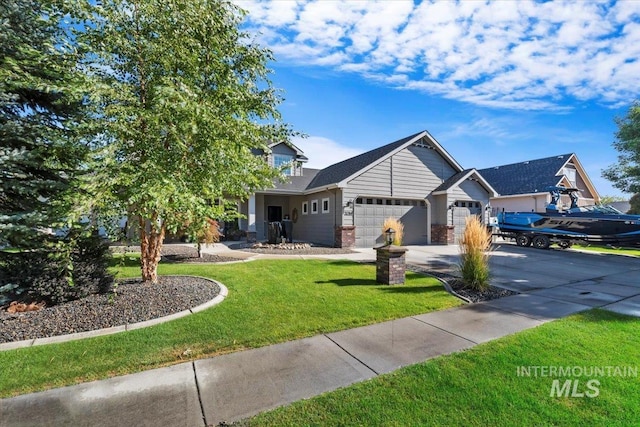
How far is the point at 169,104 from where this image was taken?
421cm

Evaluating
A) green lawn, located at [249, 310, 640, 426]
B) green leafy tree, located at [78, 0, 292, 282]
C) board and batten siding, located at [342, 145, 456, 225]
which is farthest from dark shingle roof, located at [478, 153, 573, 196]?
green leafy tree, located at [78, 0, 292, 282]

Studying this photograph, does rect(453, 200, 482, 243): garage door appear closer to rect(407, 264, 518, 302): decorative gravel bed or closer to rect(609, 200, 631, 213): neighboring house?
rect(407, 264, 518, 302): decorative gravel bed

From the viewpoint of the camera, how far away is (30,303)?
15.3 ft

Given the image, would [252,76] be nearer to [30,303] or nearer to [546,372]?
[30,303]

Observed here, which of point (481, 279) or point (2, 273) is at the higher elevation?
point (2, 273)

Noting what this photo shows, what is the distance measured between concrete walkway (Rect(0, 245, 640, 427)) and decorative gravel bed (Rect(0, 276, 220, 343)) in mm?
1655

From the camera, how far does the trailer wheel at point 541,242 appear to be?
14773 mm

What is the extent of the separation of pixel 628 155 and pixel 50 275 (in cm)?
2838

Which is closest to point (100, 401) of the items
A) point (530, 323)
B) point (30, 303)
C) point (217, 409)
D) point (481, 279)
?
point (217, 409)

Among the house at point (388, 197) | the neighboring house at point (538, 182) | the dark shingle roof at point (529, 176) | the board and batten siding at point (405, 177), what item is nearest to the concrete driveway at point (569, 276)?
the house at point (388, 197)

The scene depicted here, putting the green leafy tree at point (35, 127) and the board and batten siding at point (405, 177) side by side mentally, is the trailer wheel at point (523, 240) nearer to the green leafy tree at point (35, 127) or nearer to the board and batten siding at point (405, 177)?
the board and batten siding at point (405, 177)

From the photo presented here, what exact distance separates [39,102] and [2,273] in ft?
9.33

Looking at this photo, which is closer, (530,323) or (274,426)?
(274,426)

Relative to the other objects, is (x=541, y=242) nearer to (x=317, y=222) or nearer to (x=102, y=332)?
(x=317, y=222)
